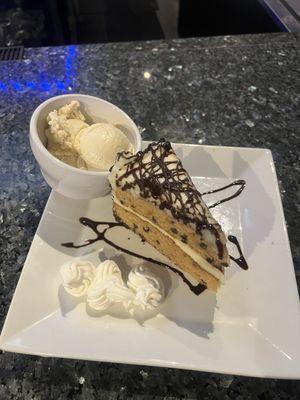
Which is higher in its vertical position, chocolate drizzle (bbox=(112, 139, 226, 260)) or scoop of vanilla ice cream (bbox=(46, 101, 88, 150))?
scoop of vanilla ice cream (bbox=(46, 101, 88, 150))

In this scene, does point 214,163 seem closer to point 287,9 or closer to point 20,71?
point 20,71

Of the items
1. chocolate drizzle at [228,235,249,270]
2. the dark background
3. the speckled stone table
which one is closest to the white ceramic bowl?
the speckled stone table

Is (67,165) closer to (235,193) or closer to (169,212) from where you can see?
(169,212)

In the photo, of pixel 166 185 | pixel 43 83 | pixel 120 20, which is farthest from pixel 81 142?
pixel 120 20

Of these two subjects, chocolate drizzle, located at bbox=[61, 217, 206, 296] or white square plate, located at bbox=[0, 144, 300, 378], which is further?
chocolate drizzle, located at bbox=[61, 217, 206, 296]

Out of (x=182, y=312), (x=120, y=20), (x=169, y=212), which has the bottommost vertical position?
(x=120, y=20)

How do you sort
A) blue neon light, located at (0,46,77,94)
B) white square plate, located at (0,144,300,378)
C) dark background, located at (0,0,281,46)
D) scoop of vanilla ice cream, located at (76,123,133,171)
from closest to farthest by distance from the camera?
white square plate, located at (0,144,300,378), scoop of vanilla ice cream, located at (76,123,133,171), blue neon light, located at (0,46,77,94), dark background, located at (0,0,281,46)

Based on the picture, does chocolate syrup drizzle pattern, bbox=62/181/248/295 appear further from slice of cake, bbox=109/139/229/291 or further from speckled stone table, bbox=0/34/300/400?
speckled stone table, bbox=0/34/300/400

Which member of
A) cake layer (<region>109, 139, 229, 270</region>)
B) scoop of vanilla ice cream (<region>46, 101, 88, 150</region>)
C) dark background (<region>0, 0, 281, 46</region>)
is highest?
scoop of vanilla ice cream (<region>46, 101, 88, 150</region>)
